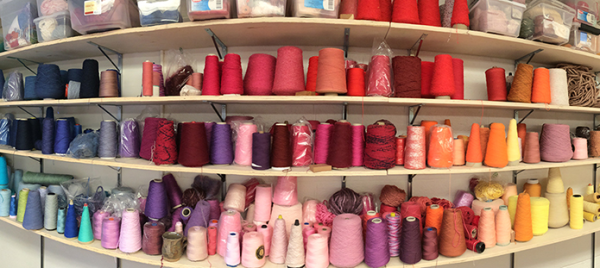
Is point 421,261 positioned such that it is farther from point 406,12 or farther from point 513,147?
point 406,12

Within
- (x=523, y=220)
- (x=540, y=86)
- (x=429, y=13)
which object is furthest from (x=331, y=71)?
(x=523, y=220)

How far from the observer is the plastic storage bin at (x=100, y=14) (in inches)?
61.4

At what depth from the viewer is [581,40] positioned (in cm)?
182

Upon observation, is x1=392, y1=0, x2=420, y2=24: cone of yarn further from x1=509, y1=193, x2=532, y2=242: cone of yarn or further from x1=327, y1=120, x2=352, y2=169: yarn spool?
x1=509, y1=193, x2=532, y2=242: cone of yarn

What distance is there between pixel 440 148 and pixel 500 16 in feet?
2.86

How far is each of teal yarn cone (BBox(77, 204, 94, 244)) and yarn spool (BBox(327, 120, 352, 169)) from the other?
1.54 m

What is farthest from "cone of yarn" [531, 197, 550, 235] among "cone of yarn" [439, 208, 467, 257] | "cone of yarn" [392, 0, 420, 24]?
"cone of yarn" [392, 0, 420, 24]

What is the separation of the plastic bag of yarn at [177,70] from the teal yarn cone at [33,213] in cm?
120

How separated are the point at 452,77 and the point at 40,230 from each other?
283 centimetres

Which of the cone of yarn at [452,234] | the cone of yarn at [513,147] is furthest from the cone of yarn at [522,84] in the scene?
the cone of yarn at [452,234]

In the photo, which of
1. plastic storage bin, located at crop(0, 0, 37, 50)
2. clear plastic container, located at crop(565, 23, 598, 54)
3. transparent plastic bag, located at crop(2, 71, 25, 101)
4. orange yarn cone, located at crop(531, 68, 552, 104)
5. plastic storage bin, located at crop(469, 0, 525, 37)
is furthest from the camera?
transparent plastic bag, located at crop(2, 71, 25, 101)

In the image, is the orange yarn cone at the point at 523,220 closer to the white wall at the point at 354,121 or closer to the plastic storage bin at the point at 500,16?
the white wall at the point at 354,121

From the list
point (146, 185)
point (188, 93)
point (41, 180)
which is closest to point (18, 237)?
point (41, 180)

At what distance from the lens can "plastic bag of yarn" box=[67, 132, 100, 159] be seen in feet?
5.59
